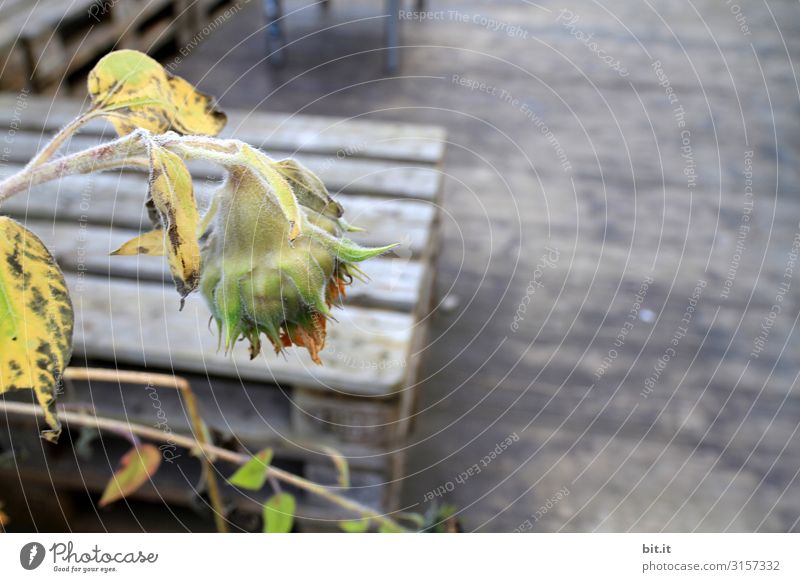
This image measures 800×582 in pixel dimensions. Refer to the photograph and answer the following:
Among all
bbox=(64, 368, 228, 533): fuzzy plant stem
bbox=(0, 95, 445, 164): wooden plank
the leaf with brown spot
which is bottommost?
the leaf with brown spot

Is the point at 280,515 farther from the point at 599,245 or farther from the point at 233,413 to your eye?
the point at 599,245

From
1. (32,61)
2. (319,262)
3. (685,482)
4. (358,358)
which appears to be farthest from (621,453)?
(32,61)

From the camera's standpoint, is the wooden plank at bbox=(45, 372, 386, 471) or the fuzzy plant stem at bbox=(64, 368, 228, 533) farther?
the wooden plank at bbox=(45, 372, 386, 471)

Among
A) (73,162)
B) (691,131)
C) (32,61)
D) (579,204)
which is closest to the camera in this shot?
(73,162)

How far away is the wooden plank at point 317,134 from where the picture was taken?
0.81m

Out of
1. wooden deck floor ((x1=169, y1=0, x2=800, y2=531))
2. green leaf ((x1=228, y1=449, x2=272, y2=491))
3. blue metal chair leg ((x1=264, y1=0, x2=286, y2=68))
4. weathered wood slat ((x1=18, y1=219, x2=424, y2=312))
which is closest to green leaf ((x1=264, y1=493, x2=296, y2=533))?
green leaf ((x1=228, y1=449, x2=272, y2=491))

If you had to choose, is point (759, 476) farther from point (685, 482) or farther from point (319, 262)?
point (319, 262)

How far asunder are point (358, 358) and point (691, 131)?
1090 millimetres

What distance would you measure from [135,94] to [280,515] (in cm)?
28

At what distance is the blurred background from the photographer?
0.84 meters

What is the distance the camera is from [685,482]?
83 centimetres

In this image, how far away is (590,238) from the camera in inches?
46.6

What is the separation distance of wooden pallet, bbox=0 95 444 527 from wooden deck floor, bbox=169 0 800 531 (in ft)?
0.71
